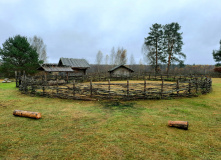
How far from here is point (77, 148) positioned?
382 cm

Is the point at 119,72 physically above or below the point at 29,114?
above

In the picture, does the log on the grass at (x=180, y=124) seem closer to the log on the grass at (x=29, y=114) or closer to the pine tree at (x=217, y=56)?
the log on the grass at (x=29, y=114)

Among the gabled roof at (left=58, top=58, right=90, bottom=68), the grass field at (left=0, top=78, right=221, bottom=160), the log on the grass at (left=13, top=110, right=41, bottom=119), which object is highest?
the gabled roof at (left=58, top=58, right=90, bottom=68)

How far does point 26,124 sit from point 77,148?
3.20 meters

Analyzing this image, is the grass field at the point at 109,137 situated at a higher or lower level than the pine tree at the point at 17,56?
lower

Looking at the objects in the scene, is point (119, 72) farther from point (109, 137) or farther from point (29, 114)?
point (109, 137)

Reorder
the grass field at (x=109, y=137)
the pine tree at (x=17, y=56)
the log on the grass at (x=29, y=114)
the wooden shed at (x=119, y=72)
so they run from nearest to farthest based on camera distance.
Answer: the grass field at (x=109, y=137) → the log on the grass at (x=29, y=114) → the pine tree at (x=17, y=56) → the wooden shed at (x=119, y=72)

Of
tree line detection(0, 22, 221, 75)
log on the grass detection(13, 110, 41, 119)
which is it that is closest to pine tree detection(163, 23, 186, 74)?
tree line detection(0, 22, 221, 75)

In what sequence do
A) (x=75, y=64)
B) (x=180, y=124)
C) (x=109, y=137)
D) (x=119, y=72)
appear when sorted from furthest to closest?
(x=119, y=72), (x=75, y=64), (x=180, y=124), (x=109, y=137)

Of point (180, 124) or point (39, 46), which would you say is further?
point (39, 46)

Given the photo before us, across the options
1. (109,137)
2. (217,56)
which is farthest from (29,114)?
(217,56)

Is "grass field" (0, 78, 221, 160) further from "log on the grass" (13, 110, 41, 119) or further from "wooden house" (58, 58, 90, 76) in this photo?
"wooden house" (58, 58, 90, 76)

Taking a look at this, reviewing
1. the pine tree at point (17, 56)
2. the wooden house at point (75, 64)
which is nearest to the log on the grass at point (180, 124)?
the wooden house at point (75, 64)

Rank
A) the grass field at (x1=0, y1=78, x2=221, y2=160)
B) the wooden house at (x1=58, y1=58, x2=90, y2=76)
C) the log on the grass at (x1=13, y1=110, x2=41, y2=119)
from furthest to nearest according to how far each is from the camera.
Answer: the wooden house at (x1=58, y1=58, x2=90, y2=76), the log on the grass at (x1=13, y1=110, x2=41, y2=119), the grass field at (x1=0, y1=78, x2=221, y2=160)
